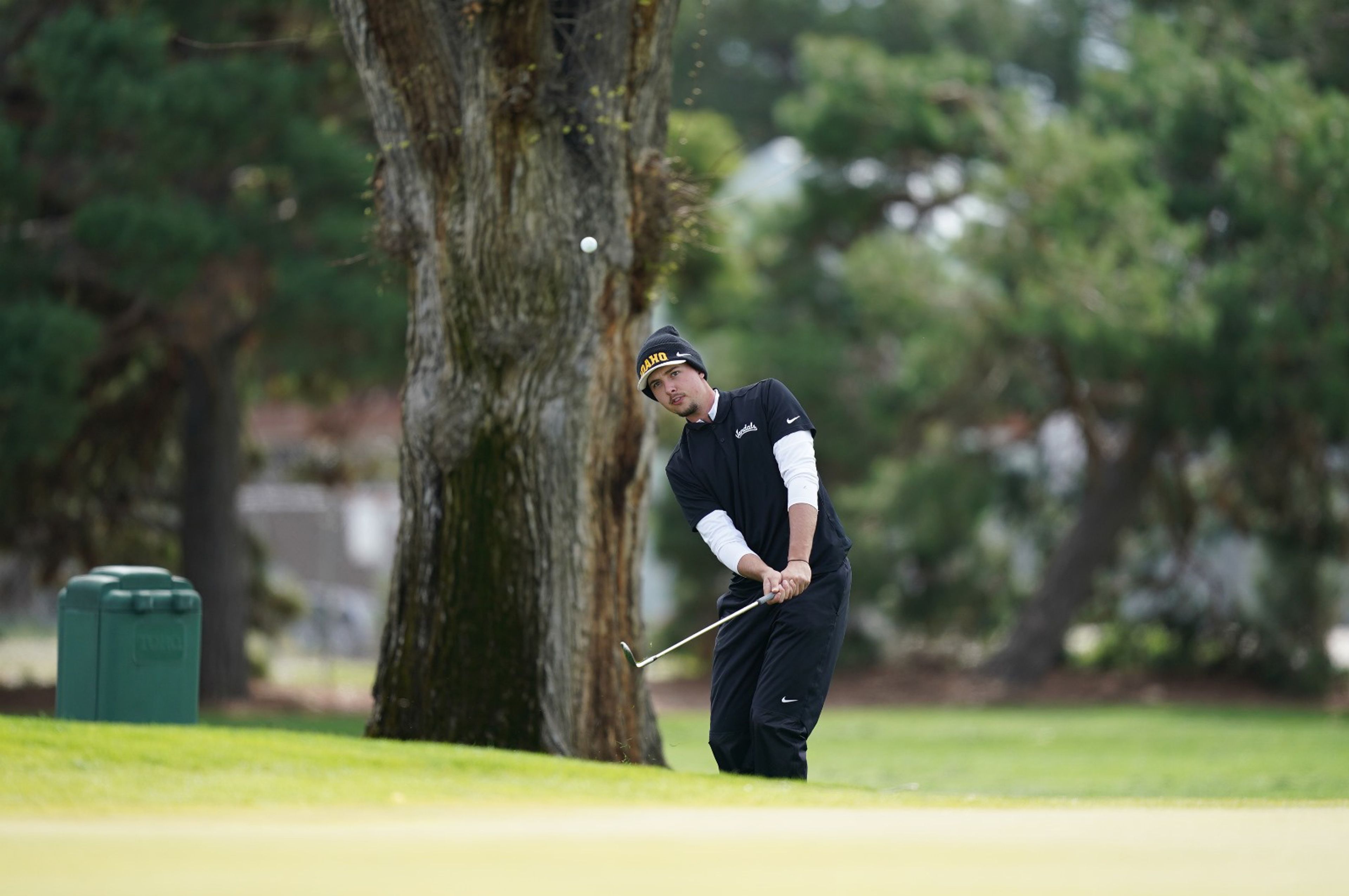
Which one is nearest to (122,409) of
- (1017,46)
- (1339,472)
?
(1339,472)

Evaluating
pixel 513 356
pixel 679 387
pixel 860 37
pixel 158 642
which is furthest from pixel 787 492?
pixel 860 37

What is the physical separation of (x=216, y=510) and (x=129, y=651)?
34.5 feet

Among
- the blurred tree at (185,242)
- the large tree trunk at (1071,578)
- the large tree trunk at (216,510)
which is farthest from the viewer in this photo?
the large tree trunk at (1071,578)

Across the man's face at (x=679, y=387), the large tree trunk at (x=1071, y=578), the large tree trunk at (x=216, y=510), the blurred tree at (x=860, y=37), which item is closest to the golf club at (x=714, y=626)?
the man's face at (x=679, y=387)

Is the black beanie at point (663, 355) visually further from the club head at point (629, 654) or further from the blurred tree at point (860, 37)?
the blurred tree at point (860, 37)

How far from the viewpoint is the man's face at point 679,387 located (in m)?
7.41

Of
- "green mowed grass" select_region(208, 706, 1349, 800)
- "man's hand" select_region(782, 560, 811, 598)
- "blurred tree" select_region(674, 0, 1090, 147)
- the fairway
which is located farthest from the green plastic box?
"blurred tree" select_region(674, 0, 1090, 147)

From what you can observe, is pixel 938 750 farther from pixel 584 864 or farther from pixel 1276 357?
pixel 584 864

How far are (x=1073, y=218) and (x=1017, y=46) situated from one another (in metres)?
13.1

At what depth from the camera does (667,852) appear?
200 inches

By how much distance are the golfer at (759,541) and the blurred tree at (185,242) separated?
7.37m

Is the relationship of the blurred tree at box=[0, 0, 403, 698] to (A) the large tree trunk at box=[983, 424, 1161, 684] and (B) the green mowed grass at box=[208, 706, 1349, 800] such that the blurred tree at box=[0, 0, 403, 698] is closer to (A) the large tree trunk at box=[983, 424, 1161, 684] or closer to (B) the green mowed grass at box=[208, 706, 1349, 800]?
(B) the green mowed grass at box=[208, 706, 1349, 800]

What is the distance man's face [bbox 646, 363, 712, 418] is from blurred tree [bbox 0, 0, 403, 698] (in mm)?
7332

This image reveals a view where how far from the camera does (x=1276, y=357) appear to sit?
1861 centimetres
